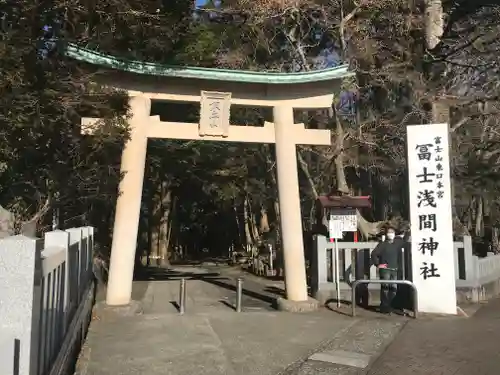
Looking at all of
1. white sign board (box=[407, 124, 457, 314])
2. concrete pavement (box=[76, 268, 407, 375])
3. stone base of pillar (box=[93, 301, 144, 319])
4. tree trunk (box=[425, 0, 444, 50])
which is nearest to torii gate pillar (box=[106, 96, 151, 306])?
stone base of pillar (box=[93, 301, 144, 319])

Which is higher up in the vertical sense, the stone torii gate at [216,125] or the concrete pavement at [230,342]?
the stone torii gate at [216,125]

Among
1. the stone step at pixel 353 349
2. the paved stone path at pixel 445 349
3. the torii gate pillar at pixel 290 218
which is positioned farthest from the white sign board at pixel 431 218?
the torii gate pillar at pixel 290 218

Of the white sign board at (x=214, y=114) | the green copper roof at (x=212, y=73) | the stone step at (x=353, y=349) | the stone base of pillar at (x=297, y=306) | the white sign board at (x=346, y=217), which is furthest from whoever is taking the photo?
the white sign board at (x=346, y=217)

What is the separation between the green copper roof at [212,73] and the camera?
952cm

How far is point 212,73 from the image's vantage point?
1009cm

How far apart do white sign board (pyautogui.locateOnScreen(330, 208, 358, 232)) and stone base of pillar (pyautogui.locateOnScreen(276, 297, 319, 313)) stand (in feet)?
5.92

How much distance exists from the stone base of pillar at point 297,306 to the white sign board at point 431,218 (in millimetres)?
2026

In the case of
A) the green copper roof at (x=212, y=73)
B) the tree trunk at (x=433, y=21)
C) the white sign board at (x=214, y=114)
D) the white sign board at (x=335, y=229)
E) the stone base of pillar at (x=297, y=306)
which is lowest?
the stone base of pillar at (x=297, y=306)

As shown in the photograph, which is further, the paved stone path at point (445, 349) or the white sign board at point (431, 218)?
the white sign board at point (431, 218)

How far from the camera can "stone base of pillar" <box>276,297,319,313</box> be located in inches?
393

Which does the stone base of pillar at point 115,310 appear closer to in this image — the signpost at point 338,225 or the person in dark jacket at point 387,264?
the signpost at point 338,225

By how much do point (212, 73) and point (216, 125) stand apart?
3.35 ft

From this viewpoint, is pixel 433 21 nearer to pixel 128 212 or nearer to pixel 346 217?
pixel 346 217

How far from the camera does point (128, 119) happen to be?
9906 mm
